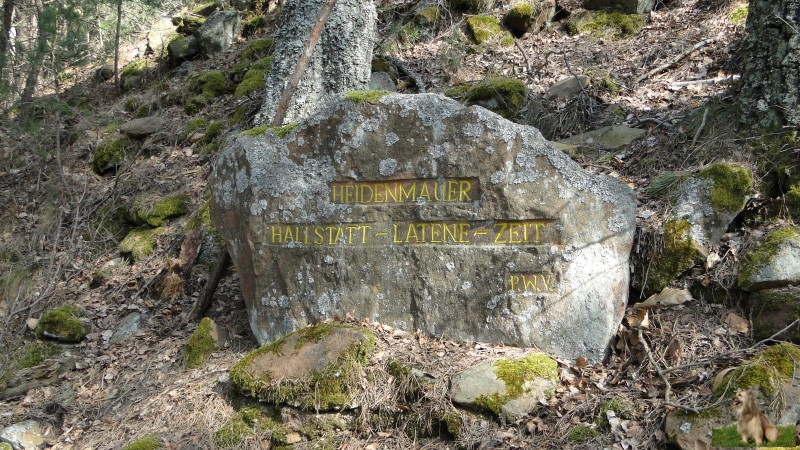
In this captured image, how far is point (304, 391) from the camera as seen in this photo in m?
4.75

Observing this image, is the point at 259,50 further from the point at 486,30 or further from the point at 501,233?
the point at 501,233

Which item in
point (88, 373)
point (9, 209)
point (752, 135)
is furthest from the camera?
point (9, 209)

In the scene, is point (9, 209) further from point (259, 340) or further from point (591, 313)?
point (591, 313)

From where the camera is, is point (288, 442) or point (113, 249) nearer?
point (288, 442)

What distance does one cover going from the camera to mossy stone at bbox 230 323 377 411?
4.72m

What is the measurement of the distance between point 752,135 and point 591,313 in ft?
6.82

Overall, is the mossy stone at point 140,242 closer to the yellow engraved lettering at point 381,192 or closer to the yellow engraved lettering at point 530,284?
the yellow engraved lettering at point 381,192

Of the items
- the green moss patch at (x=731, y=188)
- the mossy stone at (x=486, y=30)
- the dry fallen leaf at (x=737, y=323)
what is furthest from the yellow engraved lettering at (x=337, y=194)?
the mossy stone at (x=486, y=30)

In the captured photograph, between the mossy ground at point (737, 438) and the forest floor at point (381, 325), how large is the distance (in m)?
0.33

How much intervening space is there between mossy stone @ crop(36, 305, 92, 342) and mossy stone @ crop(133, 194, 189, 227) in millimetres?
1647

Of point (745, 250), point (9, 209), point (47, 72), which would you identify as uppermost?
point (47, 72)

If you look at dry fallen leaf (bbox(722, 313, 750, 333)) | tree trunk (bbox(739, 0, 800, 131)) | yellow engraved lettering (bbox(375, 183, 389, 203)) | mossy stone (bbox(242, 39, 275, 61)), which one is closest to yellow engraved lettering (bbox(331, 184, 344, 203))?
yellow engraved lettering (bbox(375, 183, 389, 203))

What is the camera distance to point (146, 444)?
4.76 meters

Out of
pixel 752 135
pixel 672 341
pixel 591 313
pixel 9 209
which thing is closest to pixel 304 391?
pixel 591 313
